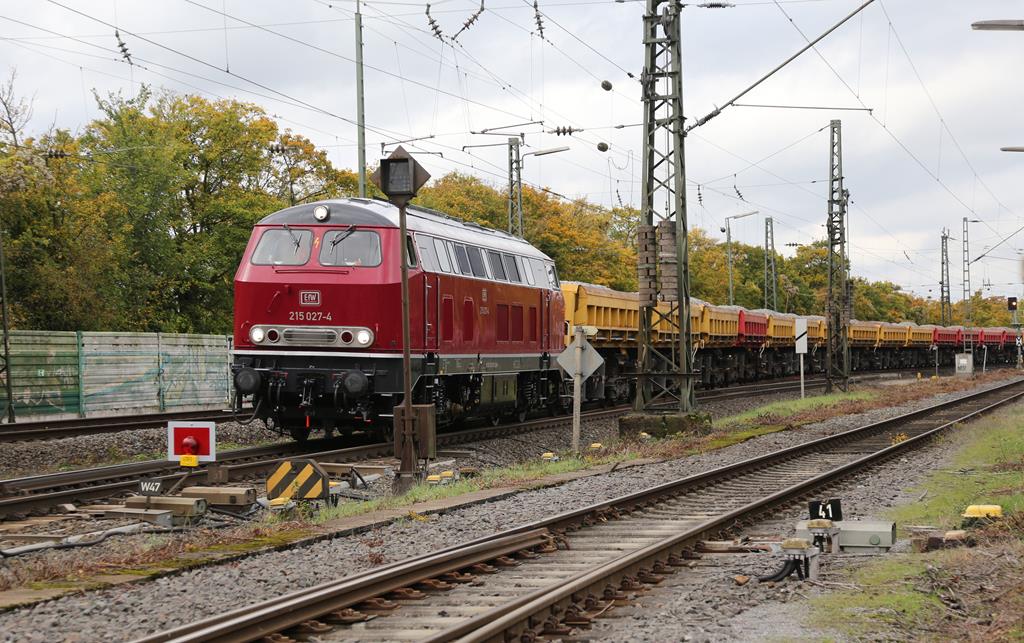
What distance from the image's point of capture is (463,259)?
62.0 ft

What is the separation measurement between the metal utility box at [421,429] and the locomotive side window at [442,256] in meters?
4.73

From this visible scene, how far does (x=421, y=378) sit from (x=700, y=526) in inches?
324

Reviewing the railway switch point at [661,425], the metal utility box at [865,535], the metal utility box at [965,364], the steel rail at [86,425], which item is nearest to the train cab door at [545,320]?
the railway switch point at [661,425]

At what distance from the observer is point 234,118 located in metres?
45.4

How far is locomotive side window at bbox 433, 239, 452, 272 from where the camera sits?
58.3 ft

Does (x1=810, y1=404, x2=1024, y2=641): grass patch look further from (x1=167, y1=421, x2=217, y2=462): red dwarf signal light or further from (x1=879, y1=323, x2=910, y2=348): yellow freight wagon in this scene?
(x1=879, y1=323, x2=910, y2=348): yellow freight wagon

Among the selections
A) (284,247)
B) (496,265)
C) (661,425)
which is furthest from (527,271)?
(284,247)

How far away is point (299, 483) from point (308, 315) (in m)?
5.31

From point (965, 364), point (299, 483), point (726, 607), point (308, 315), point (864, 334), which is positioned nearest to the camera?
point (726, 607)

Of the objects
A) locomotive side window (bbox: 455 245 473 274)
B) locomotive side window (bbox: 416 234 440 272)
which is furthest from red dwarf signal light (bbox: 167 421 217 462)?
locomotive side window (bbox: 455 245 473 274)

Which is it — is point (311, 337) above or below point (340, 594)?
above

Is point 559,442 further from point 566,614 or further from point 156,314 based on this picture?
point 156,314

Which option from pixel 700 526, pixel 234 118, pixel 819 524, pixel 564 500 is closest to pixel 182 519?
pixel 564 500

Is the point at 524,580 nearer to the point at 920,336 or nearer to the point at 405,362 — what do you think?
the point at 405,362
